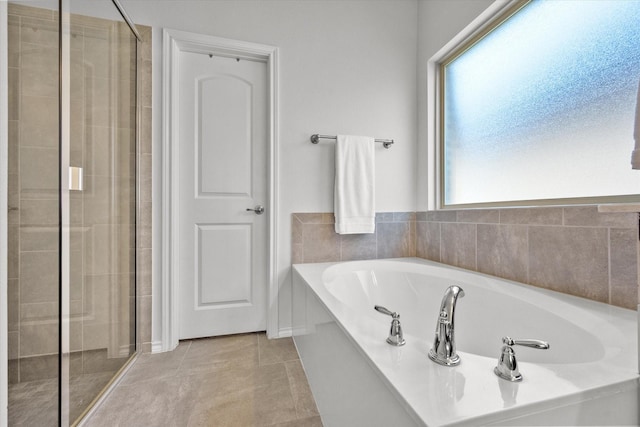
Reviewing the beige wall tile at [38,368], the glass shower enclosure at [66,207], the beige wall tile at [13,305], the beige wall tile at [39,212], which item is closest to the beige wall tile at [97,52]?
the glass shower enclosure at [66,207]

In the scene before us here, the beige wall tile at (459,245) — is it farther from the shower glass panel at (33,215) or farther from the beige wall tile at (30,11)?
the beige wall tile at (30,11)

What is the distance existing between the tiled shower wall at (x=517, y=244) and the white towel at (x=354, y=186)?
106 millimetres

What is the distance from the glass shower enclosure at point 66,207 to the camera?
0.83 m

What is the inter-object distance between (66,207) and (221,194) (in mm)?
849

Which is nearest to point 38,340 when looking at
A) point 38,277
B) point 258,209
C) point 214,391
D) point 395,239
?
point 38,277

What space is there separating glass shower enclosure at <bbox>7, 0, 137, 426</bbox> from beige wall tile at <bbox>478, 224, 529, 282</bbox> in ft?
6.30

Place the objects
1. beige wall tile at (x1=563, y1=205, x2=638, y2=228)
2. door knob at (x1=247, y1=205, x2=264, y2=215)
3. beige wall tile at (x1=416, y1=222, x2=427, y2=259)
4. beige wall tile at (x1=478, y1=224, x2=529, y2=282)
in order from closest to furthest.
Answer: beige wall tile at (x1=563, y1=205, x2=638, y2=228)
beige wall tile at (x1=478, y1=224, x2=529, y2=282)
door knob at (x1=247, y1=205, x2=264, y2=215)
beige wall tile at (x1=416, y1=222, x2=427, y2=259)

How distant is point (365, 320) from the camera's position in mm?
860

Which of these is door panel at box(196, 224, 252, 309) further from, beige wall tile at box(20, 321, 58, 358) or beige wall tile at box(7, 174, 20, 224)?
beige wall tile at box(7, 174, 20, 224)

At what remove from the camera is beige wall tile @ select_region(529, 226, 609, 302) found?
103 centimetres

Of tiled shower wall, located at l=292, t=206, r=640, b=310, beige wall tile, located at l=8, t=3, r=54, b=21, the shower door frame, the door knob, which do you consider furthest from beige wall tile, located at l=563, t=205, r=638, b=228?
beige wall tile, located at l=8, t=3, r=54, b=21

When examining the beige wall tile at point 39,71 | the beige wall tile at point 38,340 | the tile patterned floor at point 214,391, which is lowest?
the tile patterned floor at point 214,391

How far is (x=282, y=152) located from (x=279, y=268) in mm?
Result: 781

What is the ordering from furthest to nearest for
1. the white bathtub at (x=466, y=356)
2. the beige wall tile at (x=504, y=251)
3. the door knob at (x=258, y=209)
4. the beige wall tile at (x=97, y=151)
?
the door knob at (x=258, y=209) → the beige wall tile at (x=504, y=251) → the beige wall tile at (x=97, y=151) → the white bathtub at (x=466, y=356)
